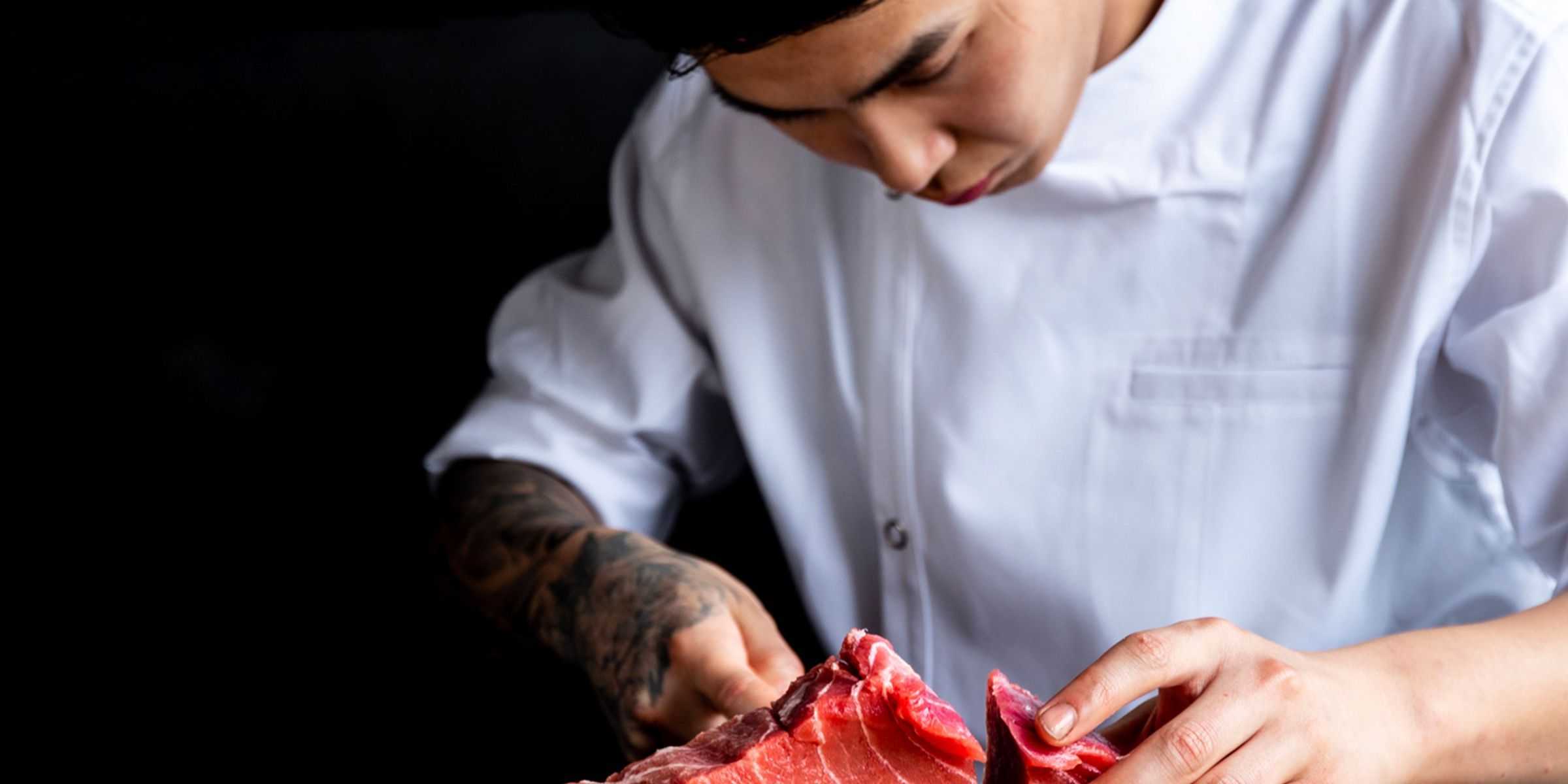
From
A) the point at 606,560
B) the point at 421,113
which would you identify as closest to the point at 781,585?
the point at 606,560

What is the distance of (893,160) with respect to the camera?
41.1 inches

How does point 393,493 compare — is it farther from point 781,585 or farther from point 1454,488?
point 1454,488

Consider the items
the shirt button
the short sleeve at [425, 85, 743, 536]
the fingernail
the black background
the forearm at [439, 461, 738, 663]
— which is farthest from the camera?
the black background

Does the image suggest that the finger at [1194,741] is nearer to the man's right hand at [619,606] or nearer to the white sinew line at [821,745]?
the white sinew line at [821,745]

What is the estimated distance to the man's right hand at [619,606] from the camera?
45.4 inches

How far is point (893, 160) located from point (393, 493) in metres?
1.05

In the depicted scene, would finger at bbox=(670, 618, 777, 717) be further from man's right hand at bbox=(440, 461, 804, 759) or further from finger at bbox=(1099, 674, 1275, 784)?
finger at bbox=(1099, 674, 1275, 784)

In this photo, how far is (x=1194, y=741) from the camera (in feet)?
2.66

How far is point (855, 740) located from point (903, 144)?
0.43 m

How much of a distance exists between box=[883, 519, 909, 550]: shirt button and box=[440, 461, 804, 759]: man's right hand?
15cm

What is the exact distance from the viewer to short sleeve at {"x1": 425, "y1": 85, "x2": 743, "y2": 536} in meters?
1.53

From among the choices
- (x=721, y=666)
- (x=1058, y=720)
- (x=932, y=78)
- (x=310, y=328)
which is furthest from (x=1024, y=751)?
(x=310, y=328)

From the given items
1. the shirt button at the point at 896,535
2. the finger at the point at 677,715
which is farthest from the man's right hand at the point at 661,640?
the shirt button at the point at 896,535


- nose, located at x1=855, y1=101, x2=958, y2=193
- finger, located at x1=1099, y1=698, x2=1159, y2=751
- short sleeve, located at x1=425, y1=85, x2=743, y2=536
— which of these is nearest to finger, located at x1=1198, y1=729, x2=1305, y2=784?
finger, located at x1=1099, y1=698, x2=1159, y2=751
